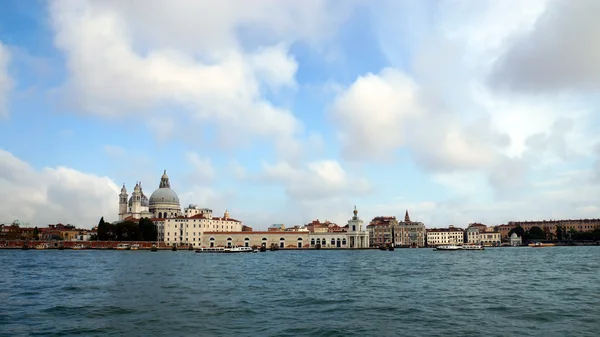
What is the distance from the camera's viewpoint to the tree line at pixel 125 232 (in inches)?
3585

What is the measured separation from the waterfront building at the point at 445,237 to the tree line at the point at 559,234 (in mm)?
14158

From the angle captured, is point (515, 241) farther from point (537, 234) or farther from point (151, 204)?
point (151, 204)

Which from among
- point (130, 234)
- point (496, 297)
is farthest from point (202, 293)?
point (130, 234)

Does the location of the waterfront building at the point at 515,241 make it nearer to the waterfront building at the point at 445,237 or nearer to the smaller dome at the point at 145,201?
the waterfront building at the point at 445,237

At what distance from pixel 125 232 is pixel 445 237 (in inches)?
3007

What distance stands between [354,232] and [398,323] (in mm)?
90685

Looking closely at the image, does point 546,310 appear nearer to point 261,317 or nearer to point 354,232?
point 261,317

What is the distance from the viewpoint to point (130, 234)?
9138 centimetres

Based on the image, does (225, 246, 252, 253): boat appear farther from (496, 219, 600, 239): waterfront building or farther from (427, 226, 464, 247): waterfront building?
(496, 219, 600, 239): waterfront building

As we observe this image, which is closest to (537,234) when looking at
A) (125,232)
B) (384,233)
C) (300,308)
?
(384,233)

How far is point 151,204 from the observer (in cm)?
11575

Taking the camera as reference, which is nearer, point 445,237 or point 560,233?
point 560,233

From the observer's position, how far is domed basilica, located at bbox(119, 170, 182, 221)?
372 ft

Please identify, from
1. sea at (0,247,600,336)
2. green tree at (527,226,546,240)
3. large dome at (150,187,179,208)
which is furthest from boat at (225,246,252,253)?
green tree at (527,226,546,240)
